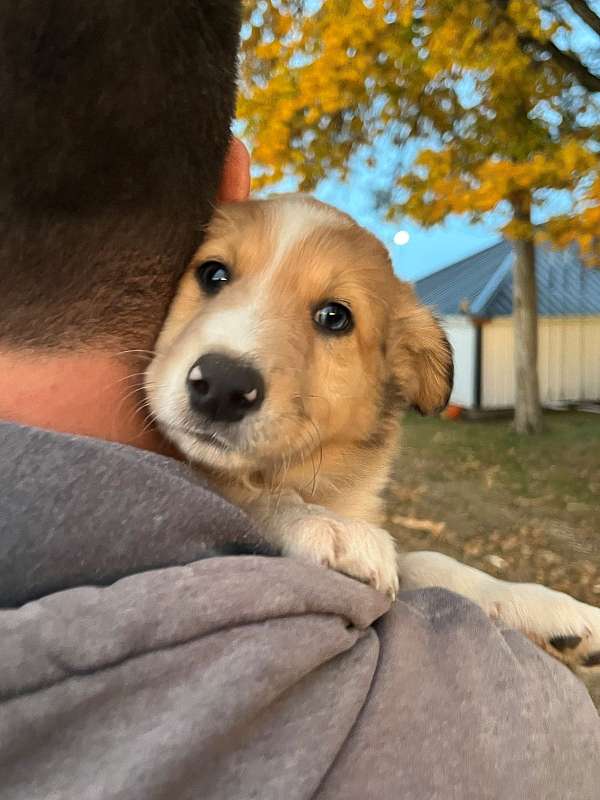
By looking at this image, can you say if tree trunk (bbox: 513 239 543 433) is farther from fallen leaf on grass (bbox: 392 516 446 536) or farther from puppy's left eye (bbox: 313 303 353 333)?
puppy's left eye (bbox: 313 303 353 333)

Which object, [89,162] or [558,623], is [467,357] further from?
[89,162]

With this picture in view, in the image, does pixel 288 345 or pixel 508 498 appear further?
pixel 508 498

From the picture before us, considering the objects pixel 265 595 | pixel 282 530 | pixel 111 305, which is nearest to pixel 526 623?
pixel 282 530

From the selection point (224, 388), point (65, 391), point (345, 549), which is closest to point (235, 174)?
point (224, 388)

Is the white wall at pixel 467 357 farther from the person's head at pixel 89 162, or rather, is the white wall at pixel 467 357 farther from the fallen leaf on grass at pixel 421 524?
the person's head at pixel 89 162

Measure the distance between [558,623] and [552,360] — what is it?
4920mm

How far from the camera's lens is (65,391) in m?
0.94

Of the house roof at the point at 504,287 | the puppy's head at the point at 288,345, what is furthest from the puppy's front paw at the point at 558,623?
the house roof at the point at 504,287

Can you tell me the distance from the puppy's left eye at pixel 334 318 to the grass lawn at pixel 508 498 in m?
1.88

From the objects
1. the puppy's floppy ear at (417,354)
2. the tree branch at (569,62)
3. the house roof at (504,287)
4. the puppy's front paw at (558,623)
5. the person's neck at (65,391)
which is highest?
the tree branch at (569,62)

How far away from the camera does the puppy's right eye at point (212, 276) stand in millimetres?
1432

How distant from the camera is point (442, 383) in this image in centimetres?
197

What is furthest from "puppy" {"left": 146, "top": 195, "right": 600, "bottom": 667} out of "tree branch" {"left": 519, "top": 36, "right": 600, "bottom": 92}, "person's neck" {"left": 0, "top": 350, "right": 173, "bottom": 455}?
"tree branch" {"left": 519, "top": 36, "right": 600, "bottom": 92}

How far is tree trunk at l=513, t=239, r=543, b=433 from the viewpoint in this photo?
555 centimetres
